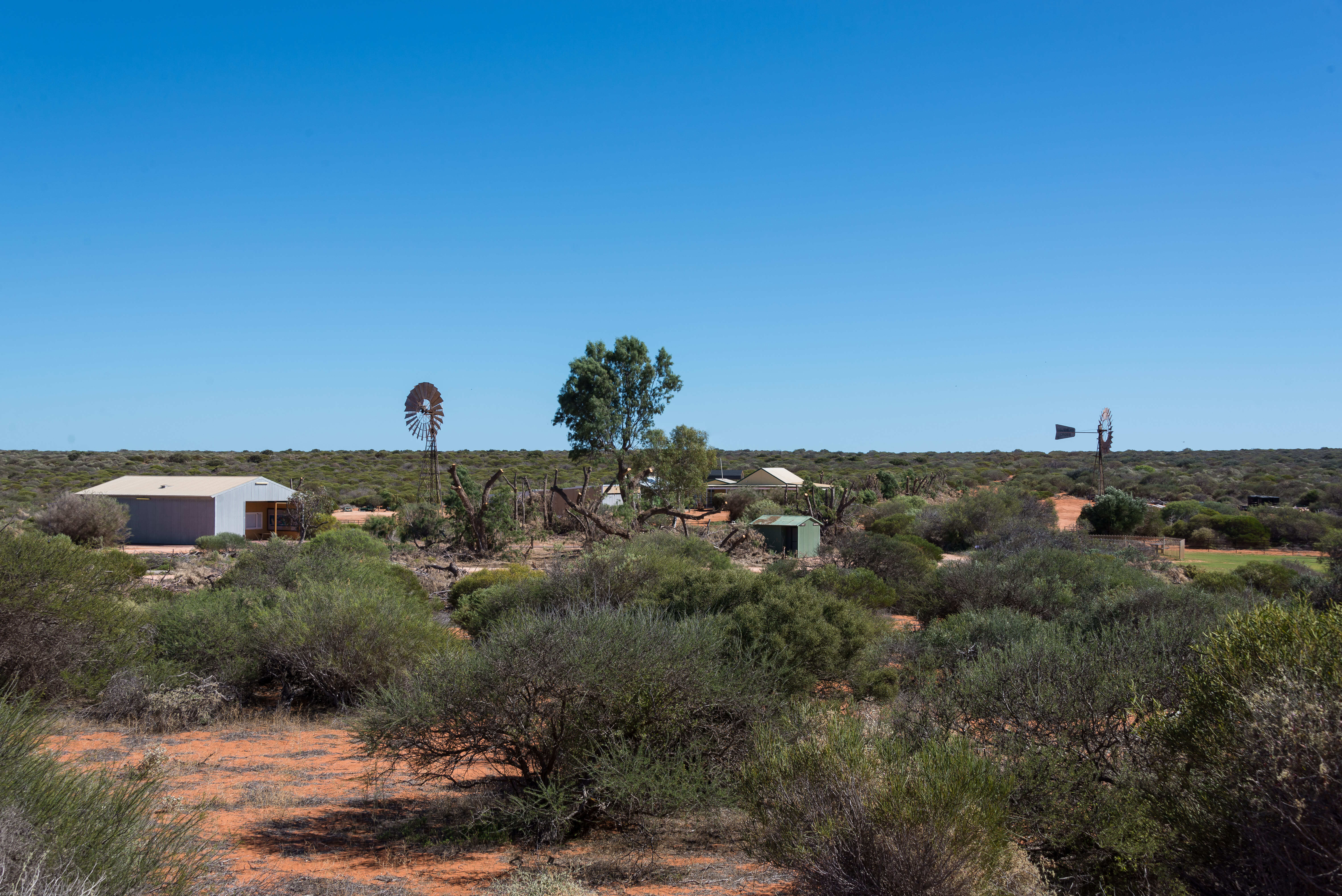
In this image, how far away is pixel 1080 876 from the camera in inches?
229

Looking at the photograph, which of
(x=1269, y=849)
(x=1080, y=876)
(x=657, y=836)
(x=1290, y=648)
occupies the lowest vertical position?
(x=657, y=836)

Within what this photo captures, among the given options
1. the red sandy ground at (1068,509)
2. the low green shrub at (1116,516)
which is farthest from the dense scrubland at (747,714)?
the red sandy ground at (1068,509)

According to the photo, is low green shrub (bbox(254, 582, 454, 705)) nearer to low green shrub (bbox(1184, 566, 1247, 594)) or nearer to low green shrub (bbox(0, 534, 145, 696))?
low green shrub (bbox(0, 534, 145, 696))

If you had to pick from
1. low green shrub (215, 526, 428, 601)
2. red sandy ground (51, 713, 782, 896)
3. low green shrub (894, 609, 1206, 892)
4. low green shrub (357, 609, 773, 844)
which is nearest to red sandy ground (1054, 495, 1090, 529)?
low green shrub (215, 526, 428, 601)

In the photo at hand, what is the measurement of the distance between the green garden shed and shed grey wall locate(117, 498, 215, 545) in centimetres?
2261

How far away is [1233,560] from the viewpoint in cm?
2861

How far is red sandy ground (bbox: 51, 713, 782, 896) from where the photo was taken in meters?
6.67

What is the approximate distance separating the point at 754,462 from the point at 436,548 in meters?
64.8

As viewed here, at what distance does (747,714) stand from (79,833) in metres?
5.31

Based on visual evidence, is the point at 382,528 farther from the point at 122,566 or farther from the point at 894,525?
the point at 894,525

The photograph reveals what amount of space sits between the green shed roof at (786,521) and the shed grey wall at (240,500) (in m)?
21.0

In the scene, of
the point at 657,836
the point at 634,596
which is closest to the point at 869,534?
the point at 634,596

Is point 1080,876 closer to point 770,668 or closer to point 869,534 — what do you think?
point 770,668

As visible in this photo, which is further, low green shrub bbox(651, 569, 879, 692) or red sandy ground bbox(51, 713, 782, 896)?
low green shrub bbox(651, 569, 879, 692)
